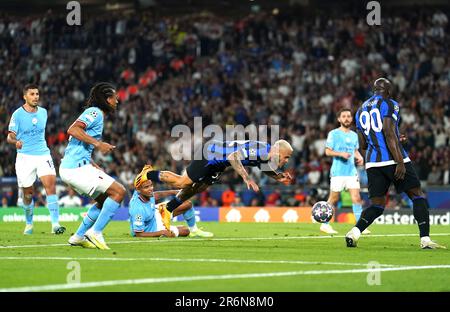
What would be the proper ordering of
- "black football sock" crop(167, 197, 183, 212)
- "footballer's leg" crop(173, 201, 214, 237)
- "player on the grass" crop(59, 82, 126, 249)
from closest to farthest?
"player on the grass" crop(59, 82, 126, 249)
"black football sock" crop(167, 197, 183, 212)
"footballer's leg" crop(173, 201, 214, 237)

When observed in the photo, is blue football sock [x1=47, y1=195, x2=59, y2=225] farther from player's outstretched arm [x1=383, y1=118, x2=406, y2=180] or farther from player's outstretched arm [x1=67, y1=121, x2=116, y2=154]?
player's outstretched arm [x1=383, y1=118, x2=406, y2=180]

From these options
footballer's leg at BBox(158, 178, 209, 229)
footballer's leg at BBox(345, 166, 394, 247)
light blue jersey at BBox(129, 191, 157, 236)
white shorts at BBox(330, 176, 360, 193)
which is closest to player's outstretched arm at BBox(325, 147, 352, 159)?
white shorts at BBox(330, 176, 360, 193)

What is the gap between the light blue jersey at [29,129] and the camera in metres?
19.0

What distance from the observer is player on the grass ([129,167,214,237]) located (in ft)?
57.2

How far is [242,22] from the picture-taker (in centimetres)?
4106

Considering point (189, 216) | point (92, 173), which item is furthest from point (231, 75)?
point (92, 173)

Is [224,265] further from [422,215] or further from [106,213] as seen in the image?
[422,215]

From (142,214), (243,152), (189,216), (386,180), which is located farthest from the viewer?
(189,216)

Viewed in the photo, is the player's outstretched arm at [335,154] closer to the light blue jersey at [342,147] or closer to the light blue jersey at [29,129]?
the light blue jersey at [342,147]

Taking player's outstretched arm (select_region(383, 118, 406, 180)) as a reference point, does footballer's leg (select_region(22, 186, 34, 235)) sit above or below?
below

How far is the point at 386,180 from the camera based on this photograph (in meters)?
15.0

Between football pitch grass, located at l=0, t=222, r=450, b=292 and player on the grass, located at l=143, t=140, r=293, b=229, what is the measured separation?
977 millimetres

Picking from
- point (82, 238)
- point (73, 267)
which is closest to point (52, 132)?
point (82, 238)

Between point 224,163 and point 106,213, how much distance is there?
342 centimetres
